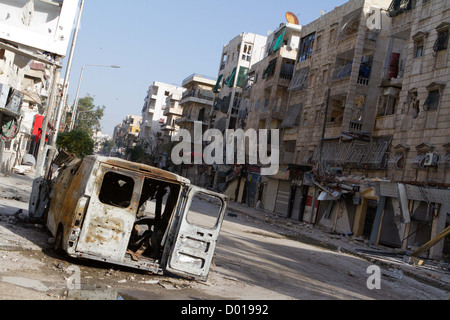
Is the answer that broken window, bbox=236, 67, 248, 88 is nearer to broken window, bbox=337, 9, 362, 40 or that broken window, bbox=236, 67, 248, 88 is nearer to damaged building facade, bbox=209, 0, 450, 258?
damaged building facade, bbox=209, 0, 450, 258

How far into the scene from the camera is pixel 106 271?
9609mm

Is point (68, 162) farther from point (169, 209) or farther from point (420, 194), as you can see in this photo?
point (420, 194)

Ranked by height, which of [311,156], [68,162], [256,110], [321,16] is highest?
[321,16]

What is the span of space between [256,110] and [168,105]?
45.3 meters

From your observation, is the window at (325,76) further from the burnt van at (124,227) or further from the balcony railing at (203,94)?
the balcony railing at (203,94)

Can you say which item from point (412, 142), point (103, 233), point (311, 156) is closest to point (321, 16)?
point (311, 156)

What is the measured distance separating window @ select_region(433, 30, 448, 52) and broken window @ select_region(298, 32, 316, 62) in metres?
18.5

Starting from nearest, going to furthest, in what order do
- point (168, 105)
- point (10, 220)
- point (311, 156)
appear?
point (10, 220)
point (311, 156)
point (168, 105)

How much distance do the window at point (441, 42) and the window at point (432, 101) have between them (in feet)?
7.14

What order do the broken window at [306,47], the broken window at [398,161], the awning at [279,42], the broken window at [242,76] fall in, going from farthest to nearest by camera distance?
the broken window at [242,76] < the awning at [279,42] < the broken window at [306,47] < the broken window at [398,161]

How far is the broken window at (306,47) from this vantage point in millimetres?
46081

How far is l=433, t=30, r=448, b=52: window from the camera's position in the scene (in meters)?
27.1

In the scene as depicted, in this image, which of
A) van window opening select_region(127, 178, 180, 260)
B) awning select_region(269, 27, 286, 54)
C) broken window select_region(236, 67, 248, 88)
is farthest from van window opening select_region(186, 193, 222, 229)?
broken window select_region(236, 67, 248, 88)

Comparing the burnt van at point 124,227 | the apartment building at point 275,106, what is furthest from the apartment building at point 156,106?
the burnt van at point 124,227
